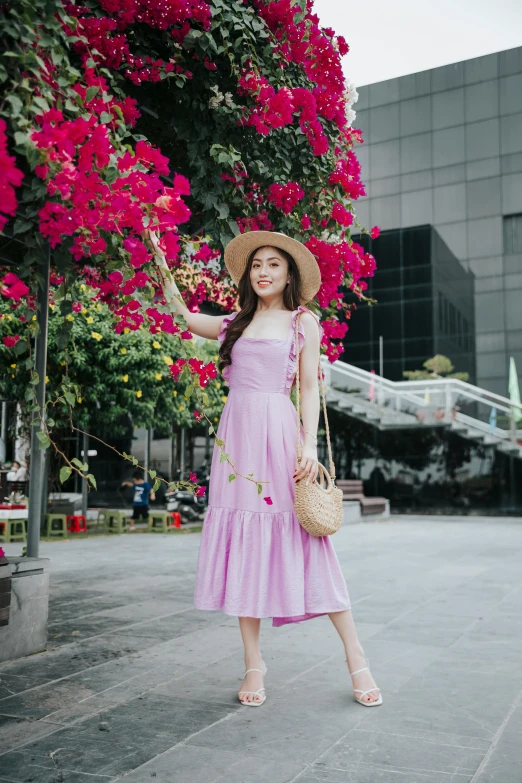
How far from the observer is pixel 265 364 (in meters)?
3.46

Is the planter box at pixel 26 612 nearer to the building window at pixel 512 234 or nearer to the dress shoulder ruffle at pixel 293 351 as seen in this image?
the dress shoulder ruffle at pixel 293 351

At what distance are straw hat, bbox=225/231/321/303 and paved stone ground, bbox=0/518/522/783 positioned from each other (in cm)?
196

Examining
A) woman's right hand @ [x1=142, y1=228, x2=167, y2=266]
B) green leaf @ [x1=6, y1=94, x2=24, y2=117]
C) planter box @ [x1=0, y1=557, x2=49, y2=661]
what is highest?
green leaf @ [x1=6, y1=94, x2=24, y2=117]

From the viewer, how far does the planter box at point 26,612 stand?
408 cm

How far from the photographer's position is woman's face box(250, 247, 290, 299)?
3598 mm

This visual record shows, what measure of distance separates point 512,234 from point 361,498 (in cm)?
1920

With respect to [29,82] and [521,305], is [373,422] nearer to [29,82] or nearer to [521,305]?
[521,305]

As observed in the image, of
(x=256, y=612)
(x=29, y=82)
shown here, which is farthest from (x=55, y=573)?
(x=29, y=82)

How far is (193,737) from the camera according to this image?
9.57ft

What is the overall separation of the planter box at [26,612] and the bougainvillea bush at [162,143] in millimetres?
1459

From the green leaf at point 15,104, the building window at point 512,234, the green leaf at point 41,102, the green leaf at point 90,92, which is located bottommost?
the green leaf at point 15,104

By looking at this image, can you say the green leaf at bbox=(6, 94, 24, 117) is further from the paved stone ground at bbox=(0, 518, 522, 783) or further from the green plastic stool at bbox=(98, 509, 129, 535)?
the green plastic stool at bbox=(98, 509, 129, 535)

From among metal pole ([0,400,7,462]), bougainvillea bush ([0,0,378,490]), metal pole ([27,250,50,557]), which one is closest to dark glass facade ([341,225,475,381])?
metal pole ([0,400,7,462])

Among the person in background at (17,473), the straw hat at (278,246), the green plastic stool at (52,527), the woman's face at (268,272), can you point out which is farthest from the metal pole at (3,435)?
the woman's face at (268,272)
